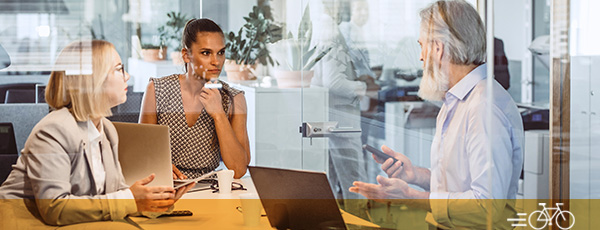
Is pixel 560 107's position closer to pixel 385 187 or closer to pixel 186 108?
pixel 385 187

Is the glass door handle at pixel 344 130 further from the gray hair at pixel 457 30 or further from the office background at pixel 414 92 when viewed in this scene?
the gray hair at pixel 457 30

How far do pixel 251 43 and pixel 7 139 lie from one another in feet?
3.42

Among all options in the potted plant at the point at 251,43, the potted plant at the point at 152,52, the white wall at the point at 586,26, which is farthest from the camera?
the white wall at the point at 586,26

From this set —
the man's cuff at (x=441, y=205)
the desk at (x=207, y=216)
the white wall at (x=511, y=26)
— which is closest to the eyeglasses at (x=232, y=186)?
the desk at (x=207, y=216)

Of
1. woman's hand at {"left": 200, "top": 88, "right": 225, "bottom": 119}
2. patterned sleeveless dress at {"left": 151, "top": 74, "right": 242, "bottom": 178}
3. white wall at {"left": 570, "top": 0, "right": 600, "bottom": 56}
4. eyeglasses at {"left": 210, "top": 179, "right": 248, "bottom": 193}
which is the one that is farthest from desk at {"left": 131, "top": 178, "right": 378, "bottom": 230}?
white wall at {"left": 570, "top": 0, "right": 600, "bottom": 56}

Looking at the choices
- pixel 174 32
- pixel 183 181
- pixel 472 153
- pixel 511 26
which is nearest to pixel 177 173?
pixel 183 181

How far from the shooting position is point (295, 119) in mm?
3021

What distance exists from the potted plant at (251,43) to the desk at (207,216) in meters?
0.55

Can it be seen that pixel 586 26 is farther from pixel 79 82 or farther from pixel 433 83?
pixel 79 82

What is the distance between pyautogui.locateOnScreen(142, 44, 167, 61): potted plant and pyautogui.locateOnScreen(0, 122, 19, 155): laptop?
596mm

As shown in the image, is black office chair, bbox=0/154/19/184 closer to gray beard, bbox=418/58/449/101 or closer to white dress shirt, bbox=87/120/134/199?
white dress shirt, bbox=87/120/134/199

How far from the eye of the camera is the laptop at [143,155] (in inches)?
105

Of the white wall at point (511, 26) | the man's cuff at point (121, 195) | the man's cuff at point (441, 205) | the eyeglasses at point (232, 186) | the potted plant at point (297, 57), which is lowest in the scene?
the man's cuff at point (441, 205)

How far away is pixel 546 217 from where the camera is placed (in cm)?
324
